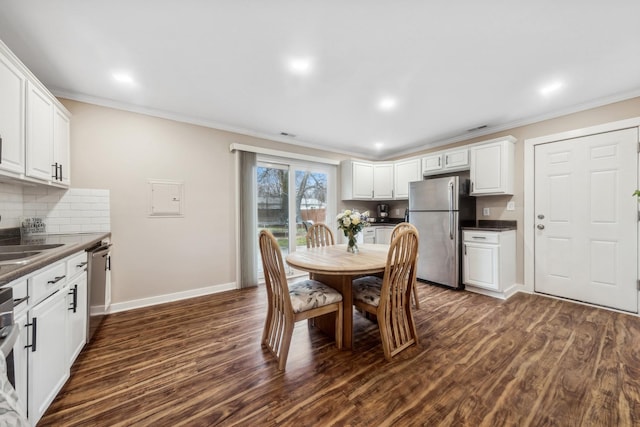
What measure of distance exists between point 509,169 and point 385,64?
2.43 m

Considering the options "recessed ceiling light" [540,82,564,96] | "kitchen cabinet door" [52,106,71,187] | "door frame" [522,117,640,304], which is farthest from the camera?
"door frame" [522,117,640,304]

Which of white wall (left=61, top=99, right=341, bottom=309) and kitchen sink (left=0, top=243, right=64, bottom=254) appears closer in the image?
kitchen sink (left=0, top=243, right=64, bottom=254)

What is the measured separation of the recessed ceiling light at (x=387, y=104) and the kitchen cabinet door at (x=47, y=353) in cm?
317

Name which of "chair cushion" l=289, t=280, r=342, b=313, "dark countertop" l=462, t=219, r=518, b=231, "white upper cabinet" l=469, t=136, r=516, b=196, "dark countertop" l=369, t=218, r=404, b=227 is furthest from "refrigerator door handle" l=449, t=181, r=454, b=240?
"chair cushion" l=289, t=280, r=342, b=313

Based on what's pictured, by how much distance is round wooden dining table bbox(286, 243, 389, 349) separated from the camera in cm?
178

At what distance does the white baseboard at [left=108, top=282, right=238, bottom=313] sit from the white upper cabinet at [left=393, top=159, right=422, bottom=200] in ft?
10.7

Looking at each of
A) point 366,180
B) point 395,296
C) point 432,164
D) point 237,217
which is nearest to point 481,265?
point 432,164

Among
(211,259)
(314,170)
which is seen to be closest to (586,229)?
(314,170)

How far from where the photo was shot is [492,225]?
11.9 feet

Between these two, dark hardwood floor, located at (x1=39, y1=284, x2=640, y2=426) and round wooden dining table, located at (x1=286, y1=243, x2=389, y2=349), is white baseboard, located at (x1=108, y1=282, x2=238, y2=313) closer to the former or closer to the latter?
dark hardwood floor, located at (x1=39, y1=284, x2=640, y2=426)

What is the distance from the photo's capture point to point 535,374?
168 centimetres

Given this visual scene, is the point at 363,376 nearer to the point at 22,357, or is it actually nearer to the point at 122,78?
the point at 22,357

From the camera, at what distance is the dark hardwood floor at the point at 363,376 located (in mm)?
1350

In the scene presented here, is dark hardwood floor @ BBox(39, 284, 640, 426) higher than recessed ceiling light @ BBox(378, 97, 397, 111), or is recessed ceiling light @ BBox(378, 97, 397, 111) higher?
recessed ceiling light @ BBox(378, 97, 397, 111)
